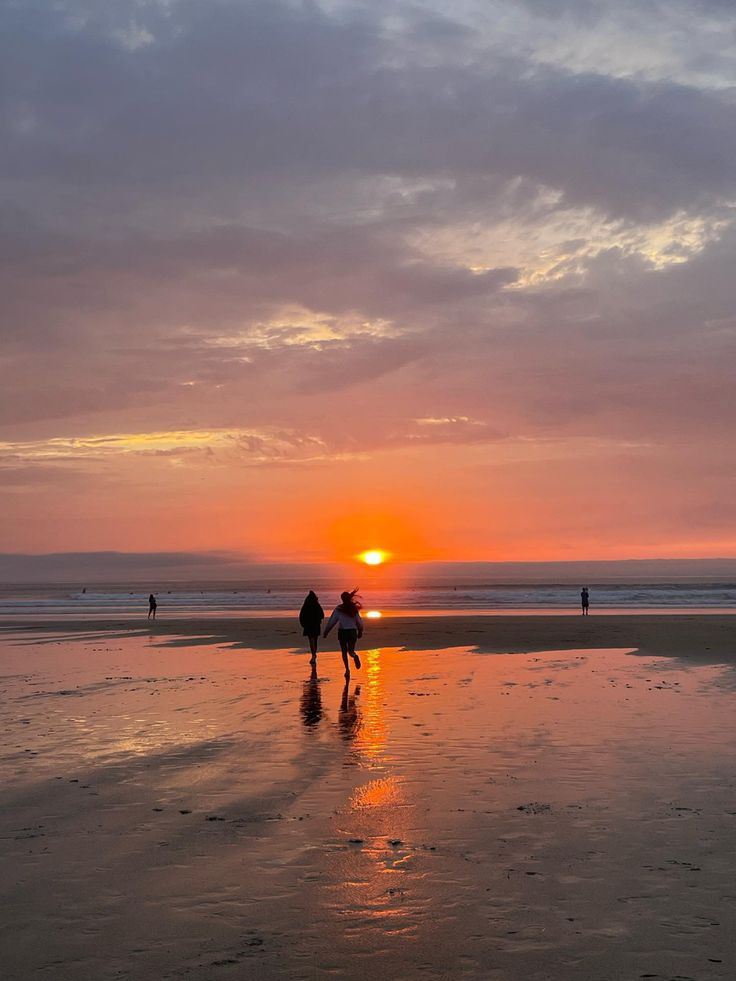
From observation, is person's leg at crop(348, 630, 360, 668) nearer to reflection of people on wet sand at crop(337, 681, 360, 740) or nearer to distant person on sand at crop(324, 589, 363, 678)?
distant person on sand at crop(324, 589, 363, 678)

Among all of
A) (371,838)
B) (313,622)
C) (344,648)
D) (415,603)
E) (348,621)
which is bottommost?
(371,838)

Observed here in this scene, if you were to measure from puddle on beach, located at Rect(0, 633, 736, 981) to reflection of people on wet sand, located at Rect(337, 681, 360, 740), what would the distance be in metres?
0.09

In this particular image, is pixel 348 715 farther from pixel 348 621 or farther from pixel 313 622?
pixel 313 622

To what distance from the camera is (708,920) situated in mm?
6332

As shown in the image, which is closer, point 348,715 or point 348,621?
point 348,715

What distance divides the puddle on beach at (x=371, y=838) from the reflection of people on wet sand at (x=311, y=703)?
0.52 ft

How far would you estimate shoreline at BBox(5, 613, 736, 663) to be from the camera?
31.9m

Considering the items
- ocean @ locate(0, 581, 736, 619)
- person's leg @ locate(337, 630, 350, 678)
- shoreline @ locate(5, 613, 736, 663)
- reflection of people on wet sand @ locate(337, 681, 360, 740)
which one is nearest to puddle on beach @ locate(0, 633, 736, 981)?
reflection of people on wet sand @ locate(337, 681, 360, 740)

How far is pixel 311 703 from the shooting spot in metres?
17.9

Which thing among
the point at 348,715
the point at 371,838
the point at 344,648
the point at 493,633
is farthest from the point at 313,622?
the point at 371,838

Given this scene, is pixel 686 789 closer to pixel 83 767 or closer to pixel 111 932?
pixel 111 932

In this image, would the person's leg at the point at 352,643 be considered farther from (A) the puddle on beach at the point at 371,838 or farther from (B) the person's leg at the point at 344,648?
(A) the puddle on beach at the point at 371,838

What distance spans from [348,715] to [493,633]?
935 inches

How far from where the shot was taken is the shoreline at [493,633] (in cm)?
3190
